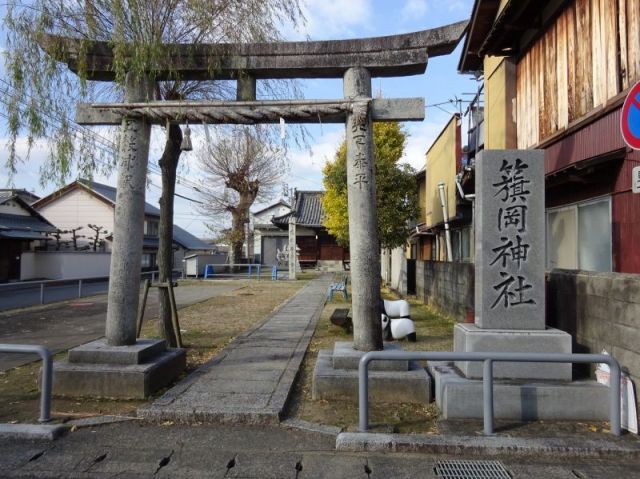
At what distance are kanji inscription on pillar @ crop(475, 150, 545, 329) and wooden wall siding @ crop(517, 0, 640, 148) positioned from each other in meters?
2.15

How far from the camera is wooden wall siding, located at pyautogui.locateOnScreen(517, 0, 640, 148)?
6572 mm

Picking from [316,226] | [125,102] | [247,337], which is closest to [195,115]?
[125,102]

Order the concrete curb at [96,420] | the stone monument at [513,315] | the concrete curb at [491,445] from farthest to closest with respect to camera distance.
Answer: the stone monument at [513,315] → the concrete curb at [96,420] → the concrete curb at [491,445]

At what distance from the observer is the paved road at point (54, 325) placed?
30.7 ft

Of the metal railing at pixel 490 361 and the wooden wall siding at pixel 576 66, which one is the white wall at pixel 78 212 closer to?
the wooden wall siding at pixel 576 66

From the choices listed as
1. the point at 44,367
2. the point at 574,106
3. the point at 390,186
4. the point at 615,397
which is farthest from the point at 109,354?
the point at 390,186

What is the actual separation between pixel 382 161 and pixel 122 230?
1197 cm

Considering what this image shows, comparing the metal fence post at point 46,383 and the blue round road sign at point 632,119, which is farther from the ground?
the blue round road sign at point 632,119

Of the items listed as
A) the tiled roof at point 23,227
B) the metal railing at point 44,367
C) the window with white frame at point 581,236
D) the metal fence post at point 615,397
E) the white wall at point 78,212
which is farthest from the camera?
the white wall at point 78,212

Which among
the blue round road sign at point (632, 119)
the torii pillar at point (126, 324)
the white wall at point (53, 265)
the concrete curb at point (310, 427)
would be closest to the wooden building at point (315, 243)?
the white wall at point (53, 265)

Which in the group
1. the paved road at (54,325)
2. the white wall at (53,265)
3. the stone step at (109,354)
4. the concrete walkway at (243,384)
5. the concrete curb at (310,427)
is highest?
the white wall at (53,265)

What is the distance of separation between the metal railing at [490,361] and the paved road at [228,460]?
420 mm

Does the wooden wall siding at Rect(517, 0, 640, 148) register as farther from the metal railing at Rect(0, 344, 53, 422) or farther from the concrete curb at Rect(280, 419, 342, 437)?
the metal railing at Rect(0, 344, 53, 422)

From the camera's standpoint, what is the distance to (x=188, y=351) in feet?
28.3
